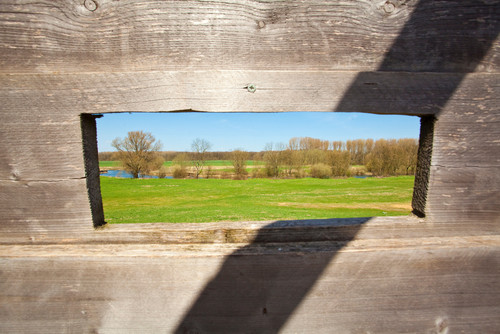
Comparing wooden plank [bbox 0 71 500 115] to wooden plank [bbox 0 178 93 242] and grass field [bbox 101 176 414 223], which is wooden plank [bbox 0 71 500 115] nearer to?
wooden plank [bbox 0 178 93 242]

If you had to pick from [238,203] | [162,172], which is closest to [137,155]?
[162,172]

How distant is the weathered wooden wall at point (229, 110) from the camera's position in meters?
1.00

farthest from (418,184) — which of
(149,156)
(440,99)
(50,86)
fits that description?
(149,156)

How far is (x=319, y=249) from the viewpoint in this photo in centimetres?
104

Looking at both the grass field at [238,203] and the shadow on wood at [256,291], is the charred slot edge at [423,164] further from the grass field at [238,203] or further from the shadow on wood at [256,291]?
the grass field at [238,203]

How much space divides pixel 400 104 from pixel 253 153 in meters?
58.8

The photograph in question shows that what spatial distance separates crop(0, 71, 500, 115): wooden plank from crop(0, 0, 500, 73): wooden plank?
0.18 feet

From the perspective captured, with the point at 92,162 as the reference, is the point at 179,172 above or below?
below

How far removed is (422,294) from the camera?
1059 millimetres

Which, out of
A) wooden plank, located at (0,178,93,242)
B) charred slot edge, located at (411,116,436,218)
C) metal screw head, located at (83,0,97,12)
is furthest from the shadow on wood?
metal screw head, located at (83,0,97,12)

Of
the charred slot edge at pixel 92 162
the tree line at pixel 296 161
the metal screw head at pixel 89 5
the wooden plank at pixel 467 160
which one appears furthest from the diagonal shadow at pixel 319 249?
the tree line at pixel 296 161

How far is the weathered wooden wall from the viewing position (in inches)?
39.4

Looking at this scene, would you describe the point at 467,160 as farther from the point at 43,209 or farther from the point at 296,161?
the point at 296,161

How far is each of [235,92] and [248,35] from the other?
0.28 meters
